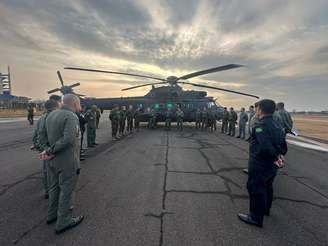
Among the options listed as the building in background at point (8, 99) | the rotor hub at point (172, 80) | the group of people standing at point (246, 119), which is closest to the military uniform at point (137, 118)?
the rotor hub at point (172, 80)

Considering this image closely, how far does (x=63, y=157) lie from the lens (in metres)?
2.56

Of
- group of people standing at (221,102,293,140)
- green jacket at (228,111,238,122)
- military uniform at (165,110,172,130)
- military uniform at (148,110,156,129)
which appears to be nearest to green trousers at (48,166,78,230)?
group of people standing at (221,102,293,140)

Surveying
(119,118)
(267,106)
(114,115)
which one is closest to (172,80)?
(119,118)

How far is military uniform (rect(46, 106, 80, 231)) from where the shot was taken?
2.52 meters

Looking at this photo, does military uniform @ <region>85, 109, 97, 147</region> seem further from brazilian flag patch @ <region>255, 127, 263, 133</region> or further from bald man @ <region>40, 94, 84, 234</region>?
brazilian flag patch @ <region>255, 127, 263, 133</region>

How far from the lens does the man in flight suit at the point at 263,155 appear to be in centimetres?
278

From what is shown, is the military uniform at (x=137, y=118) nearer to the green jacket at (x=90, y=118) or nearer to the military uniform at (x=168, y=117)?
the military uniform at (x=168, y=117)

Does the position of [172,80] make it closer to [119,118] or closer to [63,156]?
[119,118]

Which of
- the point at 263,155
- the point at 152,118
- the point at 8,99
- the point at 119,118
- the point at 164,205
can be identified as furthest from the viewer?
the point at 8,99

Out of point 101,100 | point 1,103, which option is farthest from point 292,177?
point 1,103

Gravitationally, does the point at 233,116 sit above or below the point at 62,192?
above

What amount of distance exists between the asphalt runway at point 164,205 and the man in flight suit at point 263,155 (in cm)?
29

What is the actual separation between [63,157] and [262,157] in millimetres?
2778

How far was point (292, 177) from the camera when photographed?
510 centimetres
